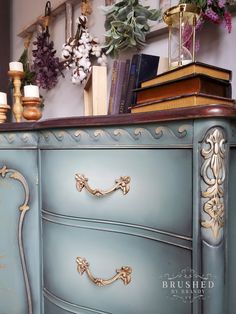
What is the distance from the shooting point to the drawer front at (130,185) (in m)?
0.49

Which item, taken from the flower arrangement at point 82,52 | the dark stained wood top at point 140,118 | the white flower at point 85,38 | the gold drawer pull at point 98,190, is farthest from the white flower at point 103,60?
the gold drawer pull at point 98,190

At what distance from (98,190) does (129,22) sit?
0.66 meters

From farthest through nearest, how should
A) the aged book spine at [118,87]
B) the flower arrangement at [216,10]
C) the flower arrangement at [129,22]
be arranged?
the flower arrangement at [129,22] < the aged book spine at [118,87] < the flower arrangement at [216,10]

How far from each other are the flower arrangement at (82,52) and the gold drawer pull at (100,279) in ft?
2.67

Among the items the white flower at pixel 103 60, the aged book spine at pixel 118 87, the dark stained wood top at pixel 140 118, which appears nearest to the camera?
the dark stained wood top at pixel 140 118

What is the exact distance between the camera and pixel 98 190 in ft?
1.91

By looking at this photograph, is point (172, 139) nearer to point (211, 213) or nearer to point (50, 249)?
point (211, 213)

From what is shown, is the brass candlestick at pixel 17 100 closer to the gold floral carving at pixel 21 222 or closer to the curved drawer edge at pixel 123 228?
the gold floral carving at pixel 21 222

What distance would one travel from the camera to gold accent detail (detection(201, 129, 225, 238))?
0.44 meters

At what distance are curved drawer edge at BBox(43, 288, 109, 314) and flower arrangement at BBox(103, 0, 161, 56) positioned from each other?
839mm

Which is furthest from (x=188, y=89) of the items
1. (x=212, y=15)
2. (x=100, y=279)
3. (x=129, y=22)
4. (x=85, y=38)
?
(x=85, y=38)

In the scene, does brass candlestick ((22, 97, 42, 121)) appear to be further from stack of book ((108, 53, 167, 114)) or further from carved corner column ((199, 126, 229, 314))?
carved corner column ((199, 126, 229, 314))

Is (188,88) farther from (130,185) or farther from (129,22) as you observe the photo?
(129,22)

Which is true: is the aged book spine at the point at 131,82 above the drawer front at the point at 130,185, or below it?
above
